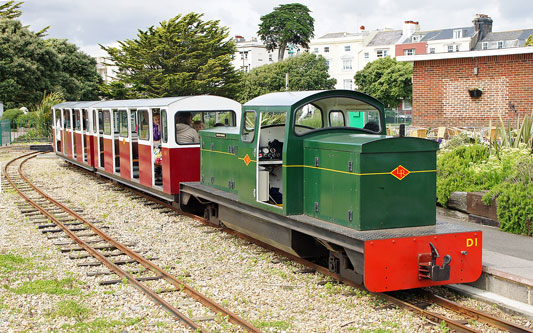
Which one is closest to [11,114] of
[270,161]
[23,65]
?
[23,65]

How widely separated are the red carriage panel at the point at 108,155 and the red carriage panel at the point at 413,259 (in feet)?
36.0

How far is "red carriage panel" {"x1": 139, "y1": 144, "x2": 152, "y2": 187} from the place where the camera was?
13148 mm

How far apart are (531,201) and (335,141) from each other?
375 cm

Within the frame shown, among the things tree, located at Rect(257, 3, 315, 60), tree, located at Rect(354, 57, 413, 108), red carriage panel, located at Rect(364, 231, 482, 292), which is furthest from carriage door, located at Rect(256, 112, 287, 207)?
tree, located at Rect(257, 3, 315, 60)

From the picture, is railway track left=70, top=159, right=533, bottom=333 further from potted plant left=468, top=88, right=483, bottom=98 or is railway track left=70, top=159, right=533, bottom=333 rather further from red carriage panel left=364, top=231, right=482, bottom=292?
potted plant left=468, top=88, right=483, bottom=98

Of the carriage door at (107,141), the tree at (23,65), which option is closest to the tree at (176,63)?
the tree at (23,65)

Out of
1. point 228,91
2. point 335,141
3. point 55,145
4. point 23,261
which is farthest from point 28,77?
point 335,141

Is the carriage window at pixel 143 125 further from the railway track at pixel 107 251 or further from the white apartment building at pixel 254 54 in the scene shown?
the white apartment building at pixel 254 54

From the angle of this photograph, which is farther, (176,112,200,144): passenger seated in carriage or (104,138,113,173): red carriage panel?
(104,138,113,173): red carriage panel

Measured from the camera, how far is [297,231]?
7.89 meters

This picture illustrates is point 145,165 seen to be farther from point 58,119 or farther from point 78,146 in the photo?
point 58,119

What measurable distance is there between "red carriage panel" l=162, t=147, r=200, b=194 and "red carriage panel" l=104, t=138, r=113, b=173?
422 centimetres

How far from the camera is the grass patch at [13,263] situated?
8166 millimetres

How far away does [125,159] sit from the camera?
14.9m
